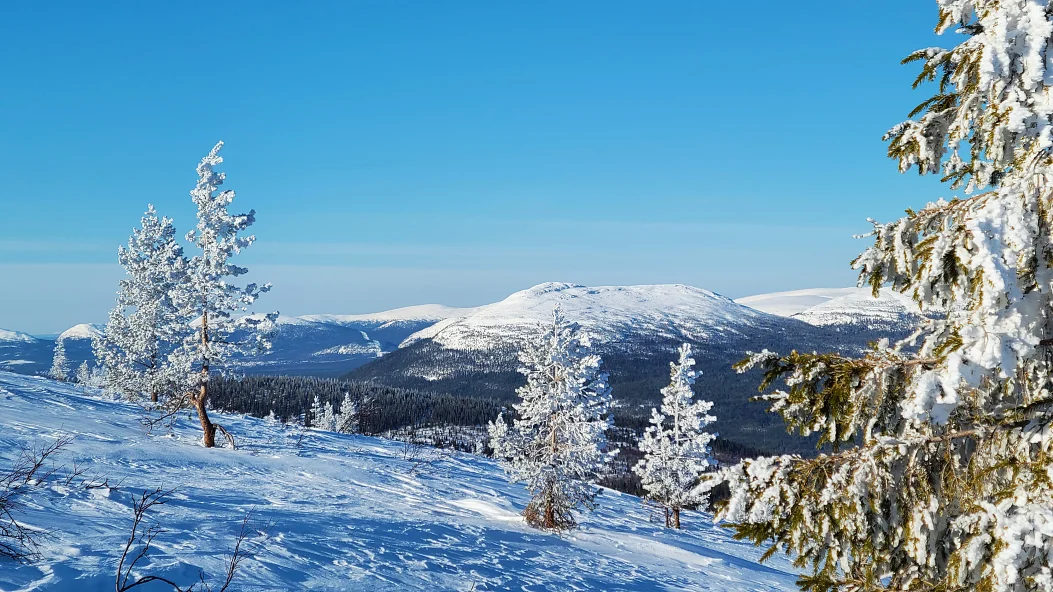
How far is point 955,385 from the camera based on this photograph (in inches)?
147

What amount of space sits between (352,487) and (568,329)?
1010 centimetres

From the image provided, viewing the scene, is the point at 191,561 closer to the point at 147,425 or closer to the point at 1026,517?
Result: the point at 1026,517

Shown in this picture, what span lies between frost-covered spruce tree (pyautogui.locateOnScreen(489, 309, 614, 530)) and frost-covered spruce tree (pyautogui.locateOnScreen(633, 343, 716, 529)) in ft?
41.0

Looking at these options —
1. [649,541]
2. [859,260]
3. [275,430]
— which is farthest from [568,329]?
[859,260]

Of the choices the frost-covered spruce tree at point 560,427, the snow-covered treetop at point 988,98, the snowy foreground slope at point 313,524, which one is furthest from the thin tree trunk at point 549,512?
the snow-covered treetop at point 988,98

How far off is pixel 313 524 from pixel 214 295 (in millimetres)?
12501

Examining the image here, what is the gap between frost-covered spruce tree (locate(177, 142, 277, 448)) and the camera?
22.5m

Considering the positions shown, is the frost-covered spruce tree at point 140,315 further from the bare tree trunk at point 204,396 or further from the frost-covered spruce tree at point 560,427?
the frost-covered spruce tree at point 560,427

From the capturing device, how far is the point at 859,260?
17.2 ft

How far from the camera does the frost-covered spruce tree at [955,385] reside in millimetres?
3559

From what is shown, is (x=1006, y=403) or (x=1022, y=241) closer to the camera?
(x=1022, y=241)

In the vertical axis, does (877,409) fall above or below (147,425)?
above

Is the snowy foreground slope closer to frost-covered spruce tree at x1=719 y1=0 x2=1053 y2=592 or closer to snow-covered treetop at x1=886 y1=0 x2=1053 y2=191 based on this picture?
frost-covered spruce tree at x1=719 y1=0 x2=1053 y2=592

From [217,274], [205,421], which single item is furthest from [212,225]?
[205,421]
